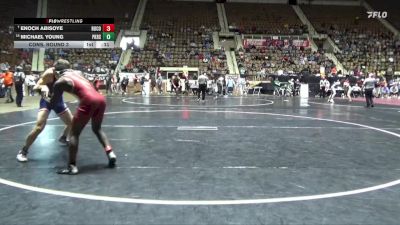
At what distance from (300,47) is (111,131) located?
3124cm

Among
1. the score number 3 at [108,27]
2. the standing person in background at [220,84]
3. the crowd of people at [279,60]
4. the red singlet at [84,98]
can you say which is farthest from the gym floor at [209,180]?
the crowd of people at [279,60]

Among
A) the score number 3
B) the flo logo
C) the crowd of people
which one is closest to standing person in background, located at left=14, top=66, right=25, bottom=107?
the score number 3

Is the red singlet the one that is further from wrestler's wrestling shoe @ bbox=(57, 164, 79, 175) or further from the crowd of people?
the crowd of people

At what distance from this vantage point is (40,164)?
20.7ft

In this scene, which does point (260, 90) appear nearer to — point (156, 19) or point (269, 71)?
point (269, 71)

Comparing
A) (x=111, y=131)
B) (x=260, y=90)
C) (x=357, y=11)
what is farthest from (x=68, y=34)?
(x=357, y=11)

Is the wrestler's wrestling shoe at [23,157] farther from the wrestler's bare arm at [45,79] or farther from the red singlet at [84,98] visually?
the red singlet at [84,98]

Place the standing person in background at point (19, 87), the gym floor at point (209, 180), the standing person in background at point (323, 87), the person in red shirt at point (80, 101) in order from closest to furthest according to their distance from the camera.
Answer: the gym floor at point (209, 180)
the person in red shirt at point (80, 101)
the standing person in background at point (19, 87)
the standing person in background at point (323, 87)

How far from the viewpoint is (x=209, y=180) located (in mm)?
5441

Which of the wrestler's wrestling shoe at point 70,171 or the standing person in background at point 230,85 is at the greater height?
the standing person in background at point 230,85
